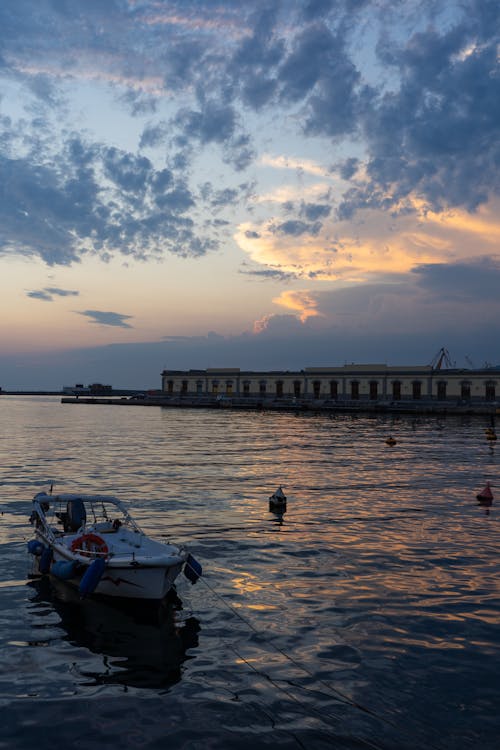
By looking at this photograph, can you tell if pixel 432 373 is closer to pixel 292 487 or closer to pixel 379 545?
pixel 292 487

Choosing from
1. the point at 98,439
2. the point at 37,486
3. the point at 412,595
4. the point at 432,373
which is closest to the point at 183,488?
the point at 37,486

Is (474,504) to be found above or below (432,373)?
below

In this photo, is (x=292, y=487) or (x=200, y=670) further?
(x=292, y=487)

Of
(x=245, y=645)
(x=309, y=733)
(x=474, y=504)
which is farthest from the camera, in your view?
(x=474, y=504)

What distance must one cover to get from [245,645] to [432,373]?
15286 centimetres

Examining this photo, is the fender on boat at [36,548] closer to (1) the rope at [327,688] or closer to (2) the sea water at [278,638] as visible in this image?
(2) the sea water at [278,638]

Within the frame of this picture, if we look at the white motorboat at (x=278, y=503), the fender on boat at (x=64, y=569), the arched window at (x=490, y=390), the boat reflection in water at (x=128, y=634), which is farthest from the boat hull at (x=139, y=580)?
the arched window at (x=490, y=390)

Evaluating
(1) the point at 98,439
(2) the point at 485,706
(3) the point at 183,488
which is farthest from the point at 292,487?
(1) the point at 98,439

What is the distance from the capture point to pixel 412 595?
18.2 m

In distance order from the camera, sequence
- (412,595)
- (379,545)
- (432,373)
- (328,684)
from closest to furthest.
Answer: (328,684)
(412,595)
(379,545)
(432,373)

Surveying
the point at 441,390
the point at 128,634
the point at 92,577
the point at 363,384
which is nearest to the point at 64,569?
the point at 92,577

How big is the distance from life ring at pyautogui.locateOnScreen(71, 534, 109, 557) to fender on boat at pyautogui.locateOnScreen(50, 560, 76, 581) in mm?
512

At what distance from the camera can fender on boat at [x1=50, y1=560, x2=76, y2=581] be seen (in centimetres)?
1794

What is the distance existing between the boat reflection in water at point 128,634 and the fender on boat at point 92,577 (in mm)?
963
